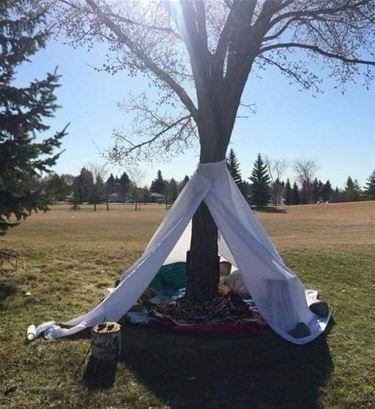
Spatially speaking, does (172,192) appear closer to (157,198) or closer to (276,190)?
(276,190)

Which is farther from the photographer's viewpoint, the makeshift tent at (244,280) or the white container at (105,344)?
the makeshift tent at (244,280)

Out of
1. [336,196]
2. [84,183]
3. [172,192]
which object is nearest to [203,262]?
[84,183]

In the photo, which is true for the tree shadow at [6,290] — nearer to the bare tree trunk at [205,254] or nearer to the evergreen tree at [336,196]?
the bare tree trunk at [205,254]

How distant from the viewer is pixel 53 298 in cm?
805

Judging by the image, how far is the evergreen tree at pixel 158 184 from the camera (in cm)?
10669

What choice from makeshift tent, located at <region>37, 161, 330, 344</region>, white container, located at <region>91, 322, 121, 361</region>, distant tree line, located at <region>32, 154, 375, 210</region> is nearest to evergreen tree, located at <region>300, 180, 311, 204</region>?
distant tree line, located at <region>32, 154, 375, 210</region>

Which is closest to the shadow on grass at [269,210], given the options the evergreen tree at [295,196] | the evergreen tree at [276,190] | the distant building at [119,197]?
the evergreen tree at [276,190]

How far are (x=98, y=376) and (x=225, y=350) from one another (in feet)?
4.93

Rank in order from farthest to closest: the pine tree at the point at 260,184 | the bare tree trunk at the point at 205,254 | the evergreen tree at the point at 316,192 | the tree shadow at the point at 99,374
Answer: the evergreen tree at the point at 316,192
the pine tree at the point at 260,184
the bare tree trunk at the point at 205,254
the tree shadow at the point at 99,374

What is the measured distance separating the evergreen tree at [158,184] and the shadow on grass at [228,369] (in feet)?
328

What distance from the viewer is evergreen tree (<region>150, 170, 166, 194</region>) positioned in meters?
107

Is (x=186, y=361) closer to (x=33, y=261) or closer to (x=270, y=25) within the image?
(x=270, y=25)

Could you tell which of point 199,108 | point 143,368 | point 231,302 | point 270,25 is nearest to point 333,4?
point 270,25

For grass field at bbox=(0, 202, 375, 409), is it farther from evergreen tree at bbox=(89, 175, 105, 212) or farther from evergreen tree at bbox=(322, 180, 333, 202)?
evergreen tree at bbox=(322, 180, 333, 202)
